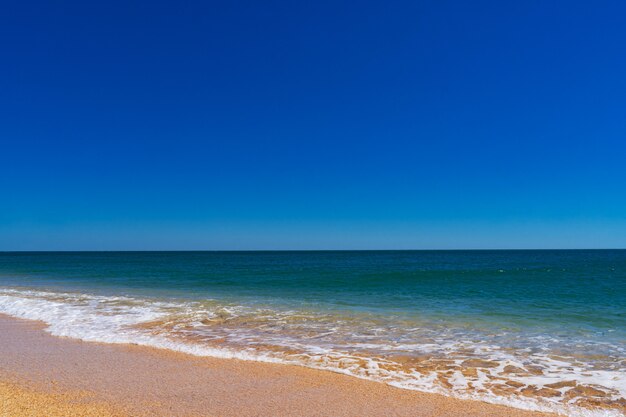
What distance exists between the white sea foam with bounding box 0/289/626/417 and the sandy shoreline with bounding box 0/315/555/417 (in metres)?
0.51

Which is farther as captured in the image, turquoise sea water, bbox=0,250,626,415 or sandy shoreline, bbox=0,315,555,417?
turquoise sea water, bbox=0,250,626,415

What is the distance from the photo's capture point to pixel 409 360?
851cm

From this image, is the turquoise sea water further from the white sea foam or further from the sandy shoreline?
the sandy shoreline

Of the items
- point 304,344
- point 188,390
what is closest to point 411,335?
point 304,344

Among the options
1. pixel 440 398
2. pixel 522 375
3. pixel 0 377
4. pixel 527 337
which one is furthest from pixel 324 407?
pixel 527 337

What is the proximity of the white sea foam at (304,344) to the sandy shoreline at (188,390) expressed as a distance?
0.51 metres

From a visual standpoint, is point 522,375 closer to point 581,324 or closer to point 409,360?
point 409,360

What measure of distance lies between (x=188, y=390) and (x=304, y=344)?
3771mm

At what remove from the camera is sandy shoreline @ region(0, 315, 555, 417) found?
5809 mm

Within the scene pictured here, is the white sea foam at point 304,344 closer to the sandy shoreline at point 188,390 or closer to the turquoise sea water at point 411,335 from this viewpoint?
the turquoise sea water at point 411,335

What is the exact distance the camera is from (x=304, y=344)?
9930 millimetres

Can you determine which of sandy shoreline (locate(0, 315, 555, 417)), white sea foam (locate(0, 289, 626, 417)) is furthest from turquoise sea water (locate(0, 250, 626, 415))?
sandy shoreline (locate(0, 315, 555, 417))

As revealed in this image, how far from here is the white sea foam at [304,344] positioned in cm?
707

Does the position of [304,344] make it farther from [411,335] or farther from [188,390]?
[188,390]
